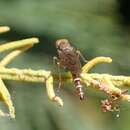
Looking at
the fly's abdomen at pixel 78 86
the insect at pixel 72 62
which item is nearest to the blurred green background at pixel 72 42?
the insect at pixel 72 62

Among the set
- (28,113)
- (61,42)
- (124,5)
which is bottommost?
(28,113)

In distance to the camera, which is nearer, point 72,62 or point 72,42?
point 72,62

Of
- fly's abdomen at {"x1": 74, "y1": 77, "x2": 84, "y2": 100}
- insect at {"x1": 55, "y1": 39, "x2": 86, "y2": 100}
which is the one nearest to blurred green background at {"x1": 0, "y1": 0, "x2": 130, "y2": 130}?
insect at {"x1": 55, "y1": 39, "x2": 86, "y2": 100}

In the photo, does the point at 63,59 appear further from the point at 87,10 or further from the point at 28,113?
the point at 87,10

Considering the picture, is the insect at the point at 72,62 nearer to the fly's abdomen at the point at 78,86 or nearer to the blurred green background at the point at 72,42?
the fly's abdomen at the point at 78,86

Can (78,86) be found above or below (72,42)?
above

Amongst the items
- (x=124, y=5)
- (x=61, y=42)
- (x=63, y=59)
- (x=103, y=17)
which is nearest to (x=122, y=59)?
(x=103, y=17)

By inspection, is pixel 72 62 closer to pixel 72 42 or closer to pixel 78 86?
pixel 78 86

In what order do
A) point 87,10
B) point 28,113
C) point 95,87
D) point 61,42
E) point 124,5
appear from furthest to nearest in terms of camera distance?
1. point 124,5
2. point 87,10
3. point 28,113
4. point 61,42
5. point 95,87

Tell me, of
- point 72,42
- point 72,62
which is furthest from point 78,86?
point 72,42

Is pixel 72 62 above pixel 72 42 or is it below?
above
